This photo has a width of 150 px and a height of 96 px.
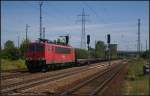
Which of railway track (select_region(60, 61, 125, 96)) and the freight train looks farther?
the freight train

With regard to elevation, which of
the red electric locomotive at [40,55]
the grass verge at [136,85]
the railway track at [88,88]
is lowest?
the railway track at [88,88]

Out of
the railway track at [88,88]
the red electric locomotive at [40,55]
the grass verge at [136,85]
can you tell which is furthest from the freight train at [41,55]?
the railway track at [88,88]

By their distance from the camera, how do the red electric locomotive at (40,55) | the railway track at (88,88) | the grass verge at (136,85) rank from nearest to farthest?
the grass verge at (136,85) → the railway track at (88,88) → the red electric locomotive at (40,55)

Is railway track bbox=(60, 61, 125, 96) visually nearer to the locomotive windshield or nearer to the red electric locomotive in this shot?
the red electric locomotive

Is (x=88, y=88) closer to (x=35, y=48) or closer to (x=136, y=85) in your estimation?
(x=136, y=85)

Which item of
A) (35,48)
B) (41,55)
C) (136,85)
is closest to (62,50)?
(35,48)

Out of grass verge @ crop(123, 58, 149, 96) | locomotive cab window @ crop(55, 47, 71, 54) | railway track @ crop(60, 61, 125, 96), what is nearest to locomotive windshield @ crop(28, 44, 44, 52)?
locomotive cab window @ crop(55, 47, 71, 54)

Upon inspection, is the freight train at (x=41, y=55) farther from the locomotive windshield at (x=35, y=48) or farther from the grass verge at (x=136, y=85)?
the grass verge at (x=136, y=85)

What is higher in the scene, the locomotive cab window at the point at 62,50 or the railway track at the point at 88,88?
the locomotive cab window at the point at 62,50

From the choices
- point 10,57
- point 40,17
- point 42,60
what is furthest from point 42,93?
point 10,57

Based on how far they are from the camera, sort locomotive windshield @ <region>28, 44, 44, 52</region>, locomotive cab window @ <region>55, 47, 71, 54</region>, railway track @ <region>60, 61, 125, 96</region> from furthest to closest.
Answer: locomotive cab window @ <region>55, 47, 71, 54</region> → locomotive windshield @ <region>28, 44, 44, 52</region> → railway track @ <region>60, 61, 125, 96</region>

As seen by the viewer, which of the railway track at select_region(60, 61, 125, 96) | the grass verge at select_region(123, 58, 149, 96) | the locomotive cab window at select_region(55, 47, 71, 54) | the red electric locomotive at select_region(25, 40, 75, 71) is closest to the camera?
the grass verge at select_region(123, 58, 149, 96)

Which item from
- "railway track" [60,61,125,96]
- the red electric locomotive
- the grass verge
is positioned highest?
the red electric locomotive

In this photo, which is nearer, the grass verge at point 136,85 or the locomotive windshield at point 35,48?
the grass verge at point 136,85
